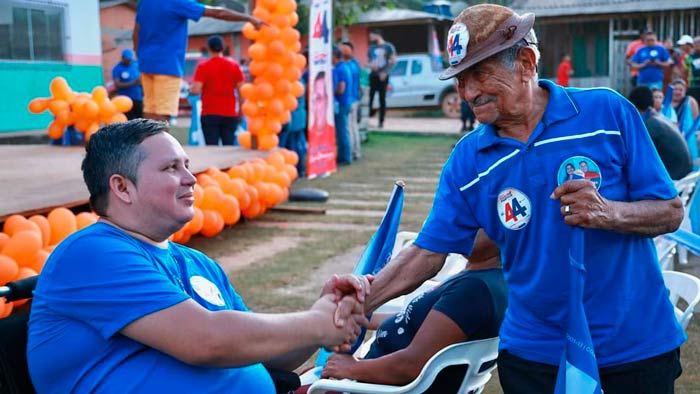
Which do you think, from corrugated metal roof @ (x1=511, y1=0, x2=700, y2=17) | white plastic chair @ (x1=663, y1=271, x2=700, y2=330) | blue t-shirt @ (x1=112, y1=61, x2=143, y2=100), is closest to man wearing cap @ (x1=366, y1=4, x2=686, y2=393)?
white plastic chair @ (x1=663, y1=271, x2=700, y2=330)

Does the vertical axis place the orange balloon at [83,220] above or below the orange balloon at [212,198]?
above

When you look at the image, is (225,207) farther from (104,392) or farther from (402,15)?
(402,15)

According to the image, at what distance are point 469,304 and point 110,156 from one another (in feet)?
4.81

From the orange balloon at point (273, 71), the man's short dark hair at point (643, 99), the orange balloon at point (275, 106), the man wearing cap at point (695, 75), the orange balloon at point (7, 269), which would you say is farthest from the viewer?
the man wearing cap at point (695, 75)

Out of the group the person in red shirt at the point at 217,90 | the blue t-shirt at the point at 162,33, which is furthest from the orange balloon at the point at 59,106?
the blue t-shirt at the point at 162,33

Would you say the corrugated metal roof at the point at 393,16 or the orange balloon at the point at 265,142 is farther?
the corrugated metal roof at the point at 393,16

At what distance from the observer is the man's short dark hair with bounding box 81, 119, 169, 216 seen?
2.23 metres

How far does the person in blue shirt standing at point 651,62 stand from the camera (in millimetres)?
14930

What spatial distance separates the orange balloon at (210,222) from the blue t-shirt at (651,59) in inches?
405

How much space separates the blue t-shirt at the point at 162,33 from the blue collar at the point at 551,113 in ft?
19.8

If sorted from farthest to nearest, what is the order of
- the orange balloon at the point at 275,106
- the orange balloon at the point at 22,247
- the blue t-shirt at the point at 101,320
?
the orange balloon at the point at 275,106 → the orange balloon at the point at 22,247 → the blue t-shirt at the point at 101,320

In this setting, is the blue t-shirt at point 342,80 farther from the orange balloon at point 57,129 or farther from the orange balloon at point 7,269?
the orange balloon at point 7,269

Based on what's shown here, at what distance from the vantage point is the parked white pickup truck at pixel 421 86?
25781 millimetres

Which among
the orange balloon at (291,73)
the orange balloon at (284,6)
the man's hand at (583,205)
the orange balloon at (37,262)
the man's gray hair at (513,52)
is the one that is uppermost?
the orange balloon at (284,6)
